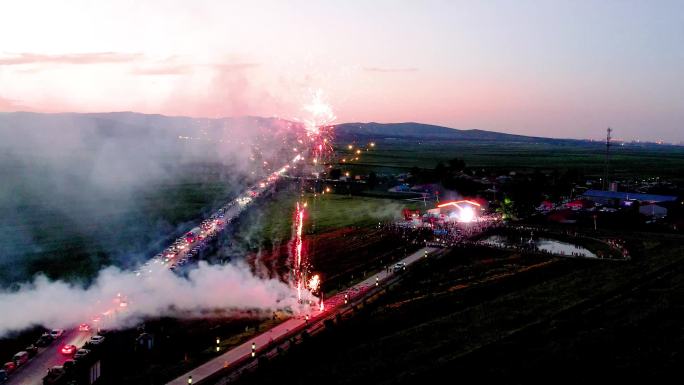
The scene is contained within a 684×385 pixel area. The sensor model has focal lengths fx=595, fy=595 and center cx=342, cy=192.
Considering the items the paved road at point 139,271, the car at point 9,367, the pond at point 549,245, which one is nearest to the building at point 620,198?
the pond at point 549,245

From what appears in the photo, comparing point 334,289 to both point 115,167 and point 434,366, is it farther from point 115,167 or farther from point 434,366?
point 115,167

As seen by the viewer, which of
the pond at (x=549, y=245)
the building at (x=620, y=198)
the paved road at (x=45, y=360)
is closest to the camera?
the paved road at (x=45, y=360)

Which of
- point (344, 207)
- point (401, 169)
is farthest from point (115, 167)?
point (401, 169)

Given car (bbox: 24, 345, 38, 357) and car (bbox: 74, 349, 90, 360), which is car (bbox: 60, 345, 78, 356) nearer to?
car (bbox: 74, 349, 90, 360)

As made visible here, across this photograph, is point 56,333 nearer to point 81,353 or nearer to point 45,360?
point 45,360

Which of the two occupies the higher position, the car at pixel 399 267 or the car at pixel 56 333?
the car at pixel 399 267

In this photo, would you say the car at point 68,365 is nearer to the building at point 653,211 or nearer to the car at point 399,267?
the car at point 399,267

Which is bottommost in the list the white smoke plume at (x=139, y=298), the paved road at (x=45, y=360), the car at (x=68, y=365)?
the paved road at (x=45, y=360)
